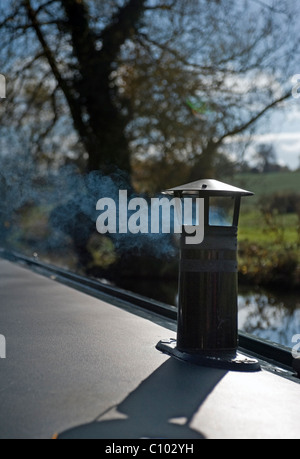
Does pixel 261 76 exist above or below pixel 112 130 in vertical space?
above

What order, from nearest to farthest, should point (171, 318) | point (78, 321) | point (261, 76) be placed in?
point (78, 321), point (171, 318), point (261, 76)

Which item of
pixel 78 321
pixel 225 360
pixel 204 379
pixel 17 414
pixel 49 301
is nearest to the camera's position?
pixel 17 414

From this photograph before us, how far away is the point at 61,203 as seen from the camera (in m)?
16.4

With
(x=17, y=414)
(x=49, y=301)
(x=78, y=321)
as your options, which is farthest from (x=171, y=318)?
(x=17, y=414)

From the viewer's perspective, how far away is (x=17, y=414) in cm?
389

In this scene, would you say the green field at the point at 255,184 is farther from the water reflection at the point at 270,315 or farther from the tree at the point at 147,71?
the water reflection at the point at 270,315

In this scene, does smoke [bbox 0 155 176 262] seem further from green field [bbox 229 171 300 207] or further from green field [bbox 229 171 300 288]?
green field [bbox 229 171 300 207]

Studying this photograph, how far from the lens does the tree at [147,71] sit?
17.4m

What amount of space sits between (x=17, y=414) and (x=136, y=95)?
14.7 meters

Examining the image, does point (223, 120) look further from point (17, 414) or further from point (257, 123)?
point (17, 414)

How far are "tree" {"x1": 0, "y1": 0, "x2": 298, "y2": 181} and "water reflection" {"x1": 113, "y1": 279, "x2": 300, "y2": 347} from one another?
3.66 meters

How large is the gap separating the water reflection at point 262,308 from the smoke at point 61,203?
998mm

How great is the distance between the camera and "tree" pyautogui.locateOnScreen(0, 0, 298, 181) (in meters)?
17.4

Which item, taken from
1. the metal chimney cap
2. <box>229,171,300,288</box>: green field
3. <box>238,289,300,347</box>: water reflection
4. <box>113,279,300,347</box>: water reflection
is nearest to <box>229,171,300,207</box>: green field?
<box>229,171,300,288</box>: green field
